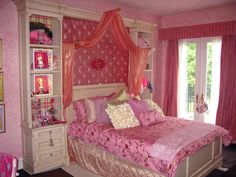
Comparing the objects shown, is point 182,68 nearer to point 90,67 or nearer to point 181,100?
point 181,100

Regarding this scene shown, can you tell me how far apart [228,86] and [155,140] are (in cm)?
259

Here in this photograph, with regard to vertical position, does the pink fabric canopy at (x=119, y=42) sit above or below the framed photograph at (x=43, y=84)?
above

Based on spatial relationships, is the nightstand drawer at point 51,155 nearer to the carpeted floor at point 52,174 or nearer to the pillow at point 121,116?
the carpeted floor at point 52,174

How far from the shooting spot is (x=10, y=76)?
3549 mm

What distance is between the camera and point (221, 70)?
4.99 meters

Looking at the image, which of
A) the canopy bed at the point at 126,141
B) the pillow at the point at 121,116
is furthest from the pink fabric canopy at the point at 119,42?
the pillow at the point at 121,116

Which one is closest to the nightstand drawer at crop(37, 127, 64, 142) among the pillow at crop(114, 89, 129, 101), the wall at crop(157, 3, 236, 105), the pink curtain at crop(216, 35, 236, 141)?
the pillow at crop(114, 89, 129, 101)

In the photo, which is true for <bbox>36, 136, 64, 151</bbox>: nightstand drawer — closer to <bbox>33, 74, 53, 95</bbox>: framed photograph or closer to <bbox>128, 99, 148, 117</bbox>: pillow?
<bbox>33, 74, 53, 95</bbox>: framed photograph

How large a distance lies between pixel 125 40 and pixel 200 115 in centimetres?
260

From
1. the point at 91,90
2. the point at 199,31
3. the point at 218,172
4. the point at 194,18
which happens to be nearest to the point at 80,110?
the point at 91,90

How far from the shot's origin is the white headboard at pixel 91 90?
4082 millimetres

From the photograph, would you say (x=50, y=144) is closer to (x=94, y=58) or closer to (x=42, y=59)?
Answer: (x=42, y=59)

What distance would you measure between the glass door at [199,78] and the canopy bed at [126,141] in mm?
1450

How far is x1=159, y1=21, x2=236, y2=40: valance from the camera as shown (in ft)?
A: 15.6
